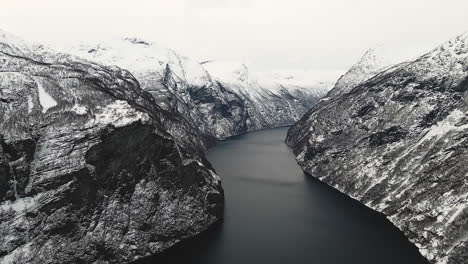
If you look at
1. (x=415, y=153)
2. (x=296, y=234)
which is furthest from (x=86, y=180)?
(x=415, y=153)

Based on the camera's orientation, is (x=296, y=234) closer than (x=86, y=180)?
No

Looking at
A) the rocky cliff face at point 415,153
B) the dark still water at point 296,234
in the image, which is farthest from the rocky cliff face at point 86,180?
the rocky cliff face at point 415,153

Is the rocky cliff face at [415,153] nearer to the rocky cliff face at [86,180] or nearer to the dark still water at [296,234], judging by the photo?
the dark still water at [296,234]

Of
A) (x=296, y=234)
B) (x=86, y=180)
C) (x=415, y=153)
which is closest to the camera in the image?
(x=86, y=180)

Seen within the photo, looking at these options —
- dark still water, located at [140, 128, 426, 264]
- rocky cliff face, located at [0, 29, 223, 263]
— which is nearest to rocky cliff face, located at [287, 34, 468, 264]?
dark still water, located at [140, 128, 426, 264]

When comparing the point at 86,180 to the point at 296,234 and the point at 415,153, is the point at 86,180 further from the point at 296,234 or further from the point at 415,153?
the point at 415,153

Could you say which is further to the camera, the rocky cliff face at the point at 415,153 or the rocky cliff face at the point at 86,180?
the rocky cliff face at the point at 415,153

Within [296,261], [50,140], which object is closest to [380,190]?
[296,261]
